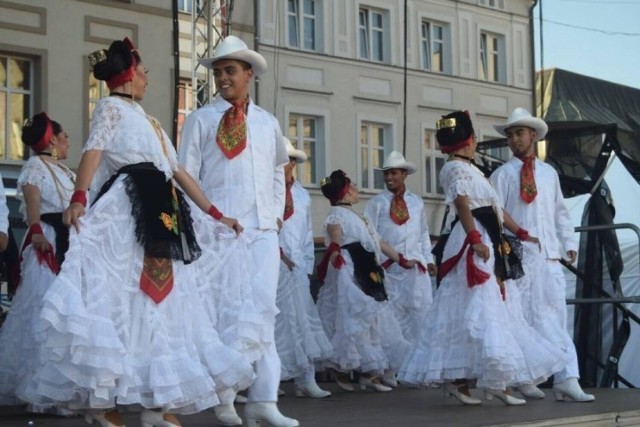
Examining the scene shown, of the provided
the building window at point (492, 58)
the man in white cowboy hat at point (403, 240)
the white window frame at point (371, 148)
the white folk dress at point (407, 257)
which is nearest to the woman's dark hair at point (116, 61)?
the white folk dress at point (407, 257)

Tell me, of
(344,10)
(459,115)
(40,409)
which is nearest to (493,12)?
(344,10)

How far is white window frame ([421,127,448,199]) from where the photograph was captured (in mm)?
29078

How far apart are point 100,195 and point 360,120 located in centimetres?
2142

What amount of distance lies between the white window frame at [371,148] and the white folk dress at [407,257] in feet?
46.7

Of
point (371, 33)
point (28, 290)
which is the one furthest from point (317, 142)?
point (28, 290)

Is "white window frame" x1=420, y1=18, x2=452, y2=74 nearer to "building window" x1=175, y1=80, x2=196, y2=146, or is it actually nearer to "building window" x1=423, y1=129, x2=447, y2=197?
"building window" x1=423, y1=129, x2=447, y2=197


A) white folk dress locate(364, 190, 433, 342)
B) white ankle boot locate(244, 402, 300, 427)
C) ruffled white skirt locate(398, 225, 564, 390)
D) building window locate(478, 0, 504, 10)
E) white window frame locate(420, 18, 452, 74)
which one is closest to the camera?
white ankle boot locate(244, 402, 300, 427)

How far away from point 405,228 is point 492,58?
18603 millimetres

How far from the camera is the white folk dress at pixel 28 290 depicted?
863cm

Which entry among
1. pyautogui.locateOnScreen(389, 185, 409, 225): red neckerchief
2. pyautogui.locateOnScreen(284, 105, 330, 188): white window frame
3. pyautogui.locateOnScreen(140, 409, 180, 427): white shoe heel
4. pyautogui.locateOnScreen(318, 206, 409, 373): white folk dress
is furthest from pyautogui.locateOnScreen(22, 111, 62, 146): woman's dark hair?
pyautogui.locateOnScreen(284, 105, 330, 188): white window frame

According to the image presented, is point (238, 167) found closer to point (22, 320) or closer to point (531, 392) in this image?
point (22, 320)

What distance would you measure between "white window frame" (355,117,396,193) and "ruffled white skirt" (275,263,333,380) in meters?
16.6

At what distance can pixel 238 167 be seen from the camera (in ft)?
24.0

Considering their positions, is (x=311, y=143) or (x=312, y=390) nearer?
(x=312, y=390)
